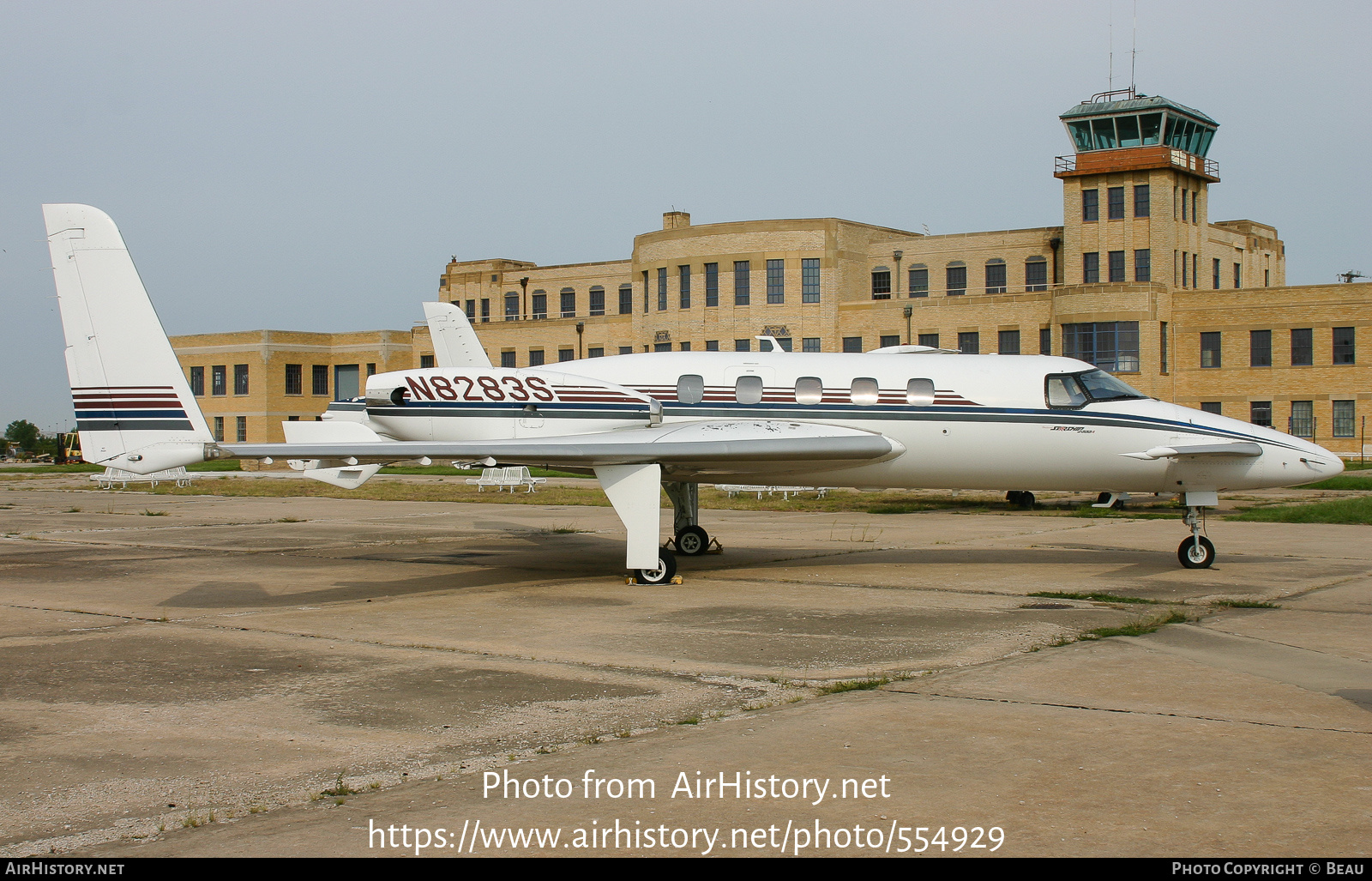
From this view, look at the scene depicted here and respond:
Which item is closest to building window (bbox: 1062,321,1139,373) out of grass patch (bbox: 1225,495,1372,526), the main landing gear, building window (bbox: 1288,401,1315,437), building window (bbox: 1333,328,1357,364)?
building window (bbox: 1288,401,1315,437)

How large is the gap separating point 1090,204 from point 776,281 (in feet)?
59.4

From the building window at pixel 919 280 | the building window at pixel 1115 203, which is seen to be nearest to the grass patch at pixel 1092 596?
the building window at pixel 1115 203

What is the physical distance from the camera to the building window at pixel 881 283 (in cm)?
7356

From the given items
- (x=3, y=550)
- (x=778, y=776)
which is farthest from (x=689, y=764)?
(x=3, y=550)

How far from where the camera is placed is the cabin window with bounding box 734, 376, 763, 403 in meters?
16.6

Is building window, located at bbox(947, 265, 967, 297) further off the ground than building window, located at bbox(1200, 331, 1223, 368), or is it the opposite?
building window, located at bbox(947, 265, 967, 297)

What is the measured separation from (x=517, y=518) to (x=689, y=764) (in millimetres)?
21103

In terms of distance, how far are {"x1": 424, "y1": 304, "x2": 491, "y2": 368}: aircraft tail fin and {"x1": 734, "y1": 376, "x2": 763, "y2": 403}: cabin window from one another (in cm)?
1331

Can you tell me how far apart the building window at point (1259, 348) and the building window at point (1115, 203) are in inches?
368

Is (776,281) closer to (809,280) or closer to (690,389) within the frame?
(809,280)

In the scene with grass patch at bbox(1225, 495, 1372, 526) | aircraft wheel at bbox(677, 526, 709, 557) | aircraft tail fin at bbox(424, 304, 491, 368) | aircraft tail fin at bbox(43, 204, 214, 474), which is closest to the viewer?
aircraft tail fin at bbox(43, 204, 214, 474)

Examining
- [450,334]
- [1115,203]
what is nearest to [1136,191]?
[1115,203]

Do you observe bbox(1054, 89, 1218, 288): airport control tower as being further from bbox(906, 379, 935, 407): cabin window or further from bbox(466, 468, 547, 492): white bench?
bbox(906, 379, 935, 407): cabin window

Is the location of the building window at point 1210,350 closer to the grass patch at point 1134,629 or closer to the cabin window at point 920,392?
the cabin window at point 920,392
